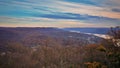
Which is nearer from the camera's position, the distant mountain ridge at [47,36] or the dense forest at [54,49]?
the dense forest at [54,49]

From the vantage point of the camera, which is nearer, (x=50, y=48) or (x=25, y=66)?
(x=25, y=66)

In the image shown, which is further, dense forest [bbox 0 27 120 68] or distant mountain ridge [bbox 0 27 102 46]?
distant mountain ridge [bbox 0 27 102 46]

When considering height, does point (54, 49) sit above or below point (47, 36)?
below

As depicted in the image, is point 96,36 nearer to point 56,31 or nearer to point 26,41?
point 56,31

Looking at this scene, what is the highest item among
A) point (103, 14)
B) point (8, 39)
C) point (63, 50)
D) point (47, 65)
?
point (103, 14)

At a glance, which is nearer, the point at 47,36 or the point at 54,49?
the point at 54,49

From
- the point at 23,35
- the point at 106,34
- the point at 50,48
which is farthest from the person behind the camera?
the point at 50,48

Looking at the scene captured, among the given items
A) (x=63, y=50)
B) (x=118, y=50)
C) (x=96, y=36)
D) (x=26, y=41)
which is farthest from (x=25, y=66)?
(x=118, y=50)

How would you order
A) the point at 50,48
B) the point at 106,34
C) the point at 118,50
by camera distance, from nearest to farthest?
1. the point at 118,50
2. the point at 106,34
3. the point at 50,48
